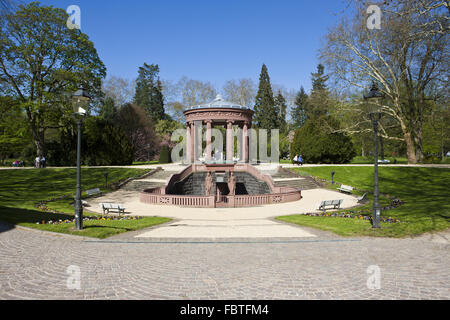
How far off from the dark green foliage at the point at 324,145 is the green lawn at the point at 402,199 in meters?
8.67

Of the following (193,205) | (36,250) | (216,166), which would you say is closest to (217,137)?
(216,166)

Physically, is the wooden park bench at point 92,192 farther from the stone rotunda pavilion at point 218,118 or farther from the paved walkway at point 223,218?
the stone rotunda pavilion at point 218,118

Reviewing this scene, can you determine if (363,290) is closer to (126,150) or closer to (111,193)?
(111,193)

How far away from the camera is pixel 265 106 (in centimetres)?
6309

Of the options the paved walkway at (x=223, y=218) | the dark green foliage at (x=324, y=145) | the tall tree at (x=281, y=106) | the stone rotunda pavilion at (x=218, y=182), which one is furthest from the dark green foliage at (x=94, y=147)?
the tall tree at (x=281, y=106)

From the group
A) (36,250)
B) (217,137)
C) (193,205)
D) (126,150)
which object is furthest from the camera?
(217,137)

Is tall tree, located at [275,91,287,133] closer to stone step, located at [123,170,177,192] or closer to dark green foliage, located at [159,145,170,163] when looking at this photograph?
dark green foliage, located at [159,145,170,163]

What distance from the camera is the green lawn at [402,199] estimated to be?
10509mm

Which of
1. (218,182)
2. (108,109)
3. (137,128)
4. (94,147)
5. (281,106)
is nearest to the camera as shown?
(218,182)

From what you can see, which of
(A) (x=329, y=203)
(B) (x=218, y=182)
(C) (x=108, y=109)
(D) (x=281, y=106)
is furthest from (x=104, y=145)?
(D) (x=281, y=106)

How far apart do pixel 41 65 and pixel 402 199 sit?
36676mm

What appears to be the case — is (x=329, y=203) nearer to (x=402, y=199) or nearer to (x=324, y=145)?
(x=402, y=199)

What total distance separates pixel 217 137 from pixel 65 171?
31.8 meters
